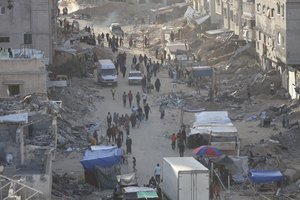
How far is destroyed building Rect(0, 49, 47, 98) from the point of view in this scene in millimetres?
44000

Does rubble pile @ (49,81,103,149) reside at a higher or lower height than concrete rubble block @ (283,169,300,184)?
higher

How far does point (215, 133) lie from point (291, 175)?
6.27 m

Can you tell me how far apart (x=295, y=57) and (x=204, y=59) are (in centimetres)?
1414

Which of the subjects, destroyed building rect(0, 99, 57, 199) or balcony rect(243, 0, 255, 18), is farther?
balcony rect(243, 0, 255, 18)

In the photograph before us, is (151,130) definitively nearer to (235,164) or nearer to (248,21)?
(235,164)

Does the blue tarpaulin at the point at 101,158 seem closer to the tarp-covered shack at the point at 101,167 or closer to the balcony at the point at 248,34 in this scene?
the tarp-covered shack at the point at 101,167

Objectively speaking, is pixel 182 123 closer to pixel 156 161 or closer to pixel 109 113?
pixel 109 113

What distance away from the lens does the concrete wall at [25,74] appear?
144 ft

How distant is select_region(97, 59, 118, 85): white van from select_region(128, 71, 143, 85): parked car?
2.93 ft

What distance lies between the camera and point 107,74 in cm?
5819


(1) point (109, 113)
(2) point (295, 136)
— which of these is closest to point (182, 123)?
(1) point (109, 113)

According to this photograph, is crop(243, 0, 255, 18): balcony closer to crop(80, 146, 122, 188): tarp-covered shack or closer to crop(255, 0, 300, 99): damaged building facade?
crop(255, 0, 300, 99): damaged building facade

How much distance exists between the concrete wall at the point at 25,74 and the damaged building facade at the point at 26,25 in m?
10.5

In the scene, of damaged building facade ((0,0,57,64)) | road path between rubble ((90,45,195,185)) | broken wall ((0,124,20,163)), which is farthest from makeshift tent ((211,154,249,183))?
damaged building facade ((0,0,57,64))
